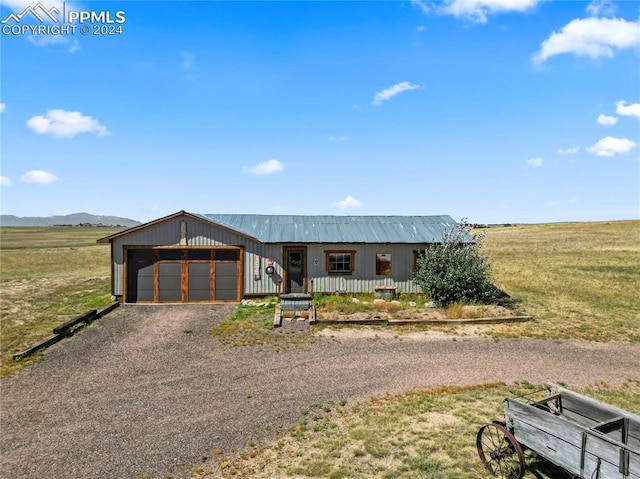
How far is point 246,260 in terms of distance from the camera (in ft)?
70.0

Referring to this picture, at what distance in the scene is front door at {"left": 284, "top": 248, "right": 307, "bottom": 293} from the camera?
2172cm

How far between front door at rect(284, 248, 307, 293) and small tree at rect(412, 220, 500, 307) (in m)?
6.46

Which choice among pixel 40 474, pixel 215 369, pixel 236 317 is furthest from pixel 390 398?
pixel 236 317

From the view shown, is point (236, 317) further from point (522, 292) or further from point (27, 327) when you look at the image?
point (522, 292)

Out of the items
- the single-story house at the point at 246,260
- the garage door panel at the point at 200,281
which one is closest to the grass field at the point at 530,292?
the single-story house at the point at 246,260

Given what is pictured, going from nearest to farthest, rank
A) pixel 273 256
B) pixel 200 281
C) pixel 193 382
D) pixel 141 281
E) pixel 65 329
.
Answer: pixel 193 382 < pixel 65 329 < pixel 141 281 < pixel 200 281 < pixel 273 256

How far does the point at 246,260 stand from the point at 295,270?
9.08ft

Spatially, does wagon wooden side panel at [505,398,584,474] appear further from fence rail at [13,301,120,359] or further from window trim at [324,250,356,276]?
window trim at [324,250,356,276]

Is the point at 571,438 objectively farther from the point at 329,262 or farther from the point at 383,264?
the point at 329,262

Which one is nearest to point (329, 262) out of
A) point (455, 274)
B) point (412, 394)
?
point (455, 274)

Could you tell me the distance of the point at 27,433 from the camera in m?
8.45

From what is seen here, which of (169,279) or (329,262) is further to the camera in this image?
(329,262)

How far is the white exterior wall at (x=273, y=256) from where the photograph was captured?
20.8m

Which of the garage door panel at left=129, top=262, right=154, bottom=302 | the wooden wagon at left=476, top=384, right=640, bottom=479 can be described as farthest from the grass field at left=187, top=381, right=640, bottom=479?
the garage door panel at left=129, top=262, right=154, bottom=302
